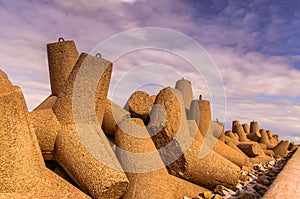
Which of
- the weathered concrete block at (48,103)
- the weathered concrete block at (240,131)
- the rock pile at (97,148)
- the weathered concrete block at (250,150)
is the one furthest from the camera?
the weathered concrete block at (240,131)

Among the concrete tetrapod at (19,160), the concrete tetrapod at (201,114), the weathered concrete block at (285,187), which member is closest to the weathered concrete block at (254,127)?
the concrete tetrapod at (201,114)

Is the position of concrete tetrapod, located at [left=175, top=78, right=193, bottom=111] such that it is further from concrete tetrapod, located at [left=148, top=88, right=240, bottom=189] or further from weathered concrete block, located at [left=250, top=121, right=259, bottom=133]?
weathered concrete block, located at [left=250, top=121, right=259, bottom=133]

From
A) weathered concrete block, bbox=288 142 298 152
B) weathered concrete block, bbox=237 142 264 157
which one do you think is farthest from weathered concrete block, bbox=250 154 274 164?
weathered concrete block, bbox=288 142 298 152

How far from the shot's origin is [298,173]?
2.69 meters

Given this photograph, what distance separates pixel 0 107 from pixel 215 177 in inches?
97.1

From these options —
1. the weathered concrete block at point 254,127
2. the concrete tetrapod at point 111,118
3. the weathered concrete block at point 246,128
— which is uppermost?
the weathered concrete block at point 254,127

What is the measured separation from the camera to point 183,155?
3316 mm

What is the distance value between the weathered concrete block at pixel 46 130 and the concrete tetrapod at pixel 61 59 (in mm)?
1085

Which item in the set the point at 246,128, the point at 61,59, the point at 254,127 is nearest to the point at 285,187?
the point at 61,59

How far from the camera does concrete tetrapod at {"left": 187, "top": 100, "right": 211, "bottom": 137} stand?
5.31 meters

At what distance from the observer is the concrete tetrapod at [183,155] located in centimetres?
335

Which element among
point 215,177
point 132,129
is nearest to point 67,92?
point 132,129

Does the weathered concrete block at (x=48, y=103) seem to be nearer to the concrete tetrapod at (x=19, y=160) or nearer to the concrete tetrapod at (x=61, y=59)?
the concrete tetrapod at (x=61, y=59)

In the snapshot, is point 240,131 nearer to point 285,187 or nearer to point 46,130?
point 285,187
